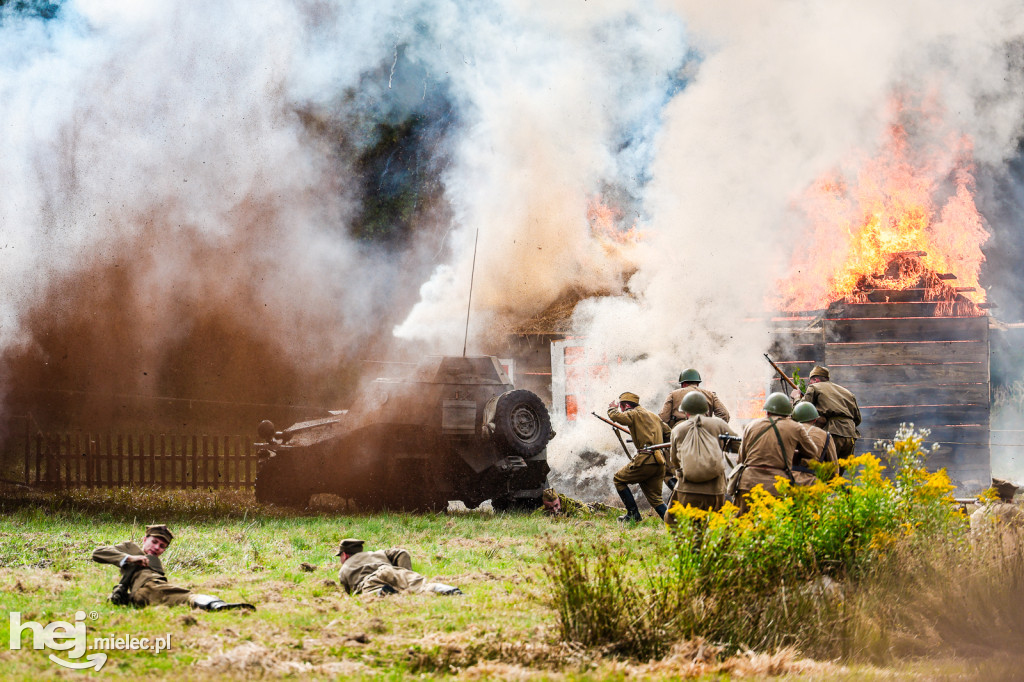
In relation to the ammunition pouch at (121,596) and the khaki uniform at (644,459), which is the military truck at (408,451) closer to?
the khaki uniform at (644,459)

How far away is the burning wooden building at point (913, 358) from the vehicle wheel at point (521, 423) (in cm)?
437

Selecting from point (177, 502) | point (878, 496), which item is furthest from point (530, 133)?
point (878, 496)

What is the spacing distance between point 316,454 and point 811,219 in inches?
362

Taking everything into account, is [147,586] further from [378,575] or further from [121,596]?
[378,575]

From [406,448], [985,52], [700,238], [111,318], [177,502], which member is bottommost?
[177,502]

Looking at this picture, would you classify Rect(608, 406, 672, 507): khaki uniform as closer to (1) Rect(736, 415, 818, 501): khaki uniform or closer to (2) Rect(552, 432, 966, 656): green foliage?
(1) Rect(736, 415, 818, 501): khaki uniform

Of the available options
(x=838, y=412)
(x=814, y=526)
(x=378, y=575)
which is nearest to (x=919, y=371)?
(x=838, y=412)

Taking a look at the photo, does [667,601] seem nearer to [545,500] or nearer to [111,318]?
[545,500]

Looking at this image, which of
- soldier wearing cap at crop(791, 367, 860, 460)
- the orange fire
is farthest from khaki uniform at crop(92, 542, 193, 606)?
the orange fire

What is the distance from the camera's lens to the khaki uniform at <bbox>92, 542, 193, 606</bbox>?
6109mm

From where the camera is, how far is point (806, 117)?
52.2 ft

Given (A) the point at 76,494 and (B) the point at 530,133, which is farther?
(B) the point at 530,133

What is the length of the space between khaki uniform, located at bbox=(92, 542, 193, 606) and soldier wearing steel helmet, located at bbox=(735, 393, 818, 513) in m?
4.39

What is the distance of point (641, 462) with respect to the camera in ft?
34.6
